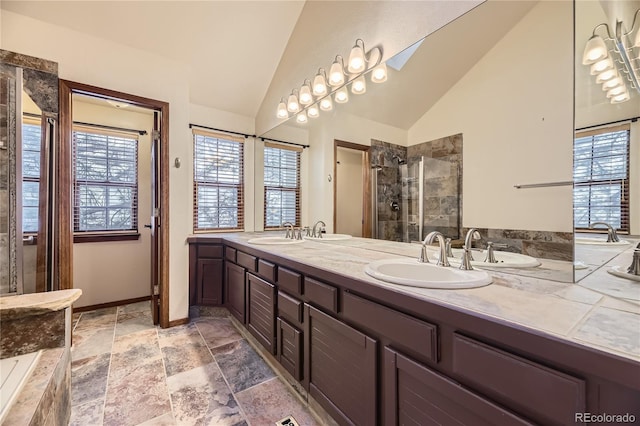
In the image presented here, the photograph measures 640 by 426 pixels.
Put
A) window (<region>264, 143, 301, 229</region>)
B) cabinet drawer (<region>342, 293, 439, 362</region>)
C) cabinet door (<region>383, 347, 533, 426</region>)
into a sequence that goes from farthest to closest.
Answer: window (<region>264, 143, 301, 229</region>)
cabinet drawer (<region>342, 293, 439, 362</region>)
cabinet door (<region>383, 347, 533, 426</region>)

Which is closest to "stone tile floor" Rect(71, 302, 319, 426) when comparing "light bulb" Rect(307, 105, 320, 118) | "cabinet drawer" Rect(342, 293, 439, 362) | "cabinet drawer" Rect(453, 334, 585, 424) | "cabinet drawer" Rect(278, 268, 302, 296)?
"cabinet drawer" Rect(278, 268, 302, 296)

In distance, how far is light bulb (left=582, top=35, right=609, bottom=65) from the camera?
103 centimetres

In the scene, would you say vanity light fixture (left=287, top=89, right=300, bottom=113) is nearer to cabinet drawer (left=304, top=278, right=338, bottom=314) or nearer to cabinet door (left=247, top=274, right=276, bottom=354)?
cabinet door (left=247, top=274, right=276, bottom=354)

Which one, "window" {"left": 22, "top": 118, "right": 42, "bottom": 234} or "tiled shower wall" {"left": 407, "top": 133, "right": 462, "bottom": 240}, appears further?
"window" {"left": 22, "top": 118, "right": 42, "bottom": 234}

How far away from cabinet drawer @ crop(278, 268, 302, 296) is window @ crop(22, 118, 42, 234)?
1699 mm

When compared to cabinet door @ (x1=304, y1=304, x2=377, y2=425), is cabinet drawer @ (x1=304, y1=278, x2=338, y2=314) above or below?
above

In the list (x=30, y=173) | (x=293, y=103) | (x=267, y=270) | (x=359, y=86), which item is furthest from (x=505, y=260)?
(x=30, y=173)

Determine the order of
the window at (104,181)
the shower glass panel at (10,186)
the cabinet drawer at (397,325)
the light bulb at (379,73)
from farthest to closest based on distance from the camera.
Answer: the window at (104,181) → the light bulb at (379,73) → the shower glass panel at (10,186) → the cabinet drawer at (397,325)

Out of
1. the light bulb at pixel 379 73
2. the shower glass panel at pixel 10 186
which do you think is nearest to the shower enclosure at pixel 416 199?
the light bulb at pixel 379 73

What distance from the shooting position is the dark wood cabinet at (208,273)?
2820 millimetres

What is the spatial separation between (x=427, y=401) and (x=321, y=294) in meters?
0.62

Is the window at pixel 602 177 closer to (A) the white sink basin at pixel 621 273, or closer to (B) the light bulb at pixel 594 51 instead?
(A) the white sink basin at pixel 621 273

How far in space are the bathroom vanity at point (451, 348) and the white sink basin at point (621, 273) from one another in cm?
18

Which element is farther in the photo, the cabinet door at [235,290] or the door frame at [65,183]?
the cabinet door at [235,290]
